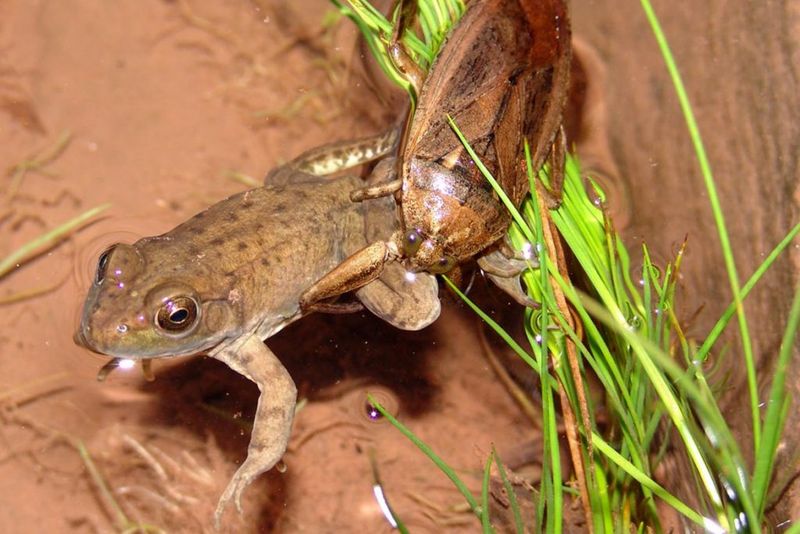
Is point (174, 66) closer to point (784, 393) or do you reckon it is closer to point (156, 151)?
point (156, 151)

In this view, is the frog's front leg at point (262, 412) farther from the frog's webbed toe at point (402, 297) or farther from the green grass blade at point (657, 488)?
the green grass blade at point (657, 488)

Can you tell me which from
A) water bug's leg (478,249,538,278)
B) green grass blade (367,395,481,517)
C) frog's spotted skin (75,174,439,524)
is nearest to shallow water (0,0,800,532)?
water bug's leg (478,249,538,278)

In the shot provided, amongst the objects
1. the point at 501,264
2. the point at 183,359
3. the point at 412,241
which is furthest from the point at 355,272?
the point at 183,359

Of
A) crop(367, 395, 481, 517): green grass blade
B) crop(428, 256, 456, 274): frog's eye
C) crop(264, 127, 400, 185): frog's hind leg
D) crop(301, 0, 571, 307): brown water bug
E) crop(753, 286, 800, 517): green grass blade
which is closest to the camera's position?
crop(753, 286, 800, 517): green grass blade

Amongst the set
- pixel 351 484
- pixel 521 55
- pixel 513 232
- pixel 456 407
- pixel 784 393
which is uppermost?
pixel 521 55

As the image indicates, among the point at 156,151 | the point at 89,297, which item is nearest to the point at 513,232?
the point at 89,297

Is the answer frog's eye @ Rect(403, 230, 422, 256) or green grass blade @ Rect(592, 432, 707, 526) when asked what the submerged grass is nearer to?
green grass blade @ Rect(592, 432, 707, 526)
